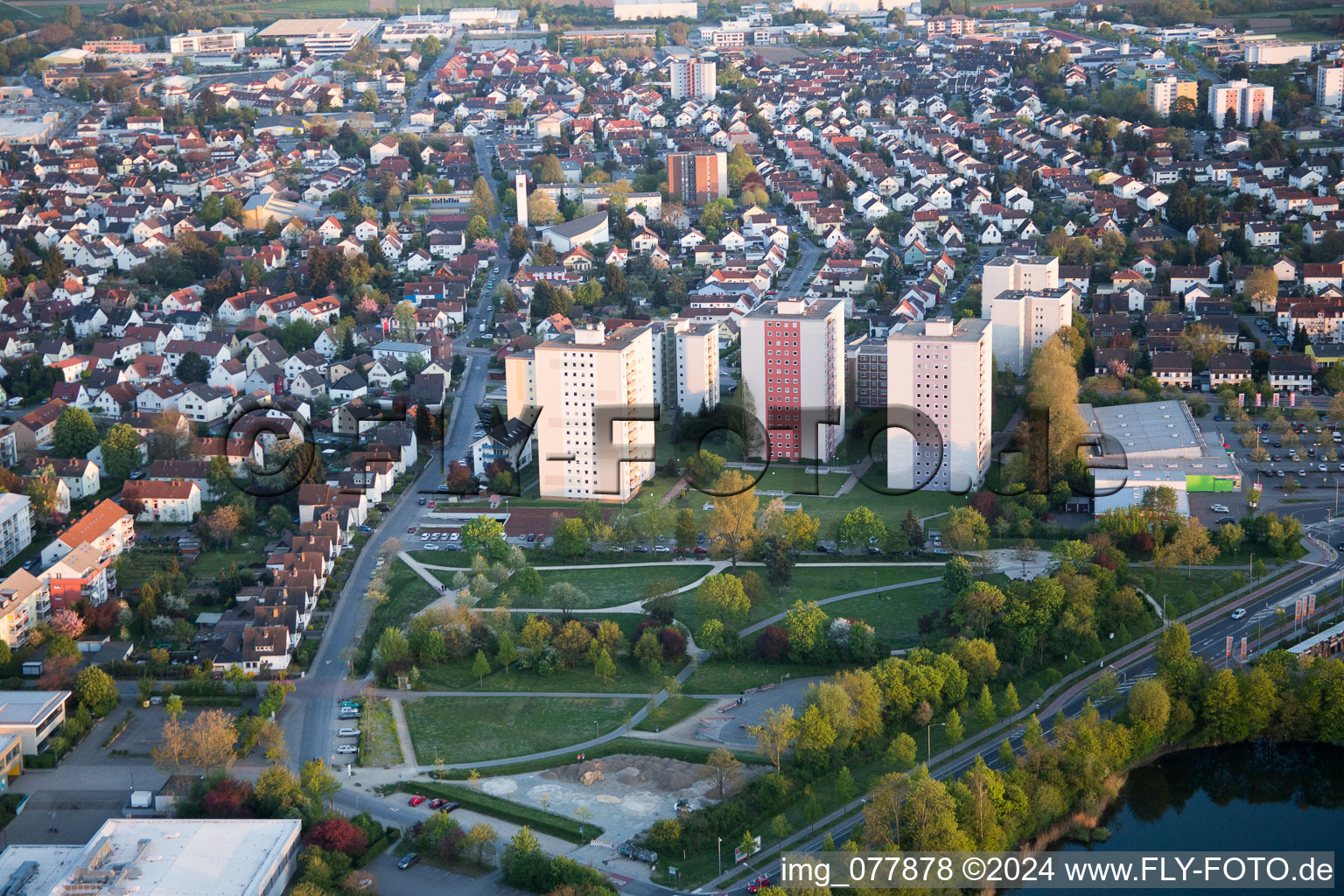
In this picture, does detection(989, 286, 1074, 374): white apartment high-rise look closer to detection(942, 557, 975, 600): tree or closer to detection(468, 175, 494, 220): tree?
detection(942, 557, 975, 600): tree

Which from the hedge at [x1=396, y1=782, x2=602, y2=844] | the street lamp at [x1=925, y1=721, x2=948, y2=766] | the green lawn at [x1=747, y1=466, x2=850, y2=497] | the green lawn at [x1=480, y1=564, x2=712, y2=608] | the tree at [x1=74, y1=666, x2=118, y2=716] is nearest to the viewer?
the hedge at [x1=396, y1=782, x2=602, y2=844]

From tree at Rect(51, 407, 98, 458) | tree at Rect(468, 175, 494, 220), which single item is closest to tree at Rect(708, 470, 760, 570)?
Answer: tree at Rect(51, 407, 98, 458)

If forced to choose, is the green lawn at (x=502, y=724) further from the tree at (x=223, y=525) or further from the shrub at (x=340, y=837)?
the tree at (x=223, y=525)

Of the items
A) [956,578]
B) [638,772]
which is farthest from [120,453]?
[956,578]

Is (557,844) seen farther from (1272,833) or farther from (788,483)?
(788,483)

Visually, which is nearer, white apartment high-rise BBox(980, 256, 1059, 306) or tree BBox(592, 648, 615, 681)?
tree BBox(592, 648, 615, 681)

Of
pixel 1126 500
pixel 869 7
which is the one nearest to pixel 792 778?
pixel 1126 500
